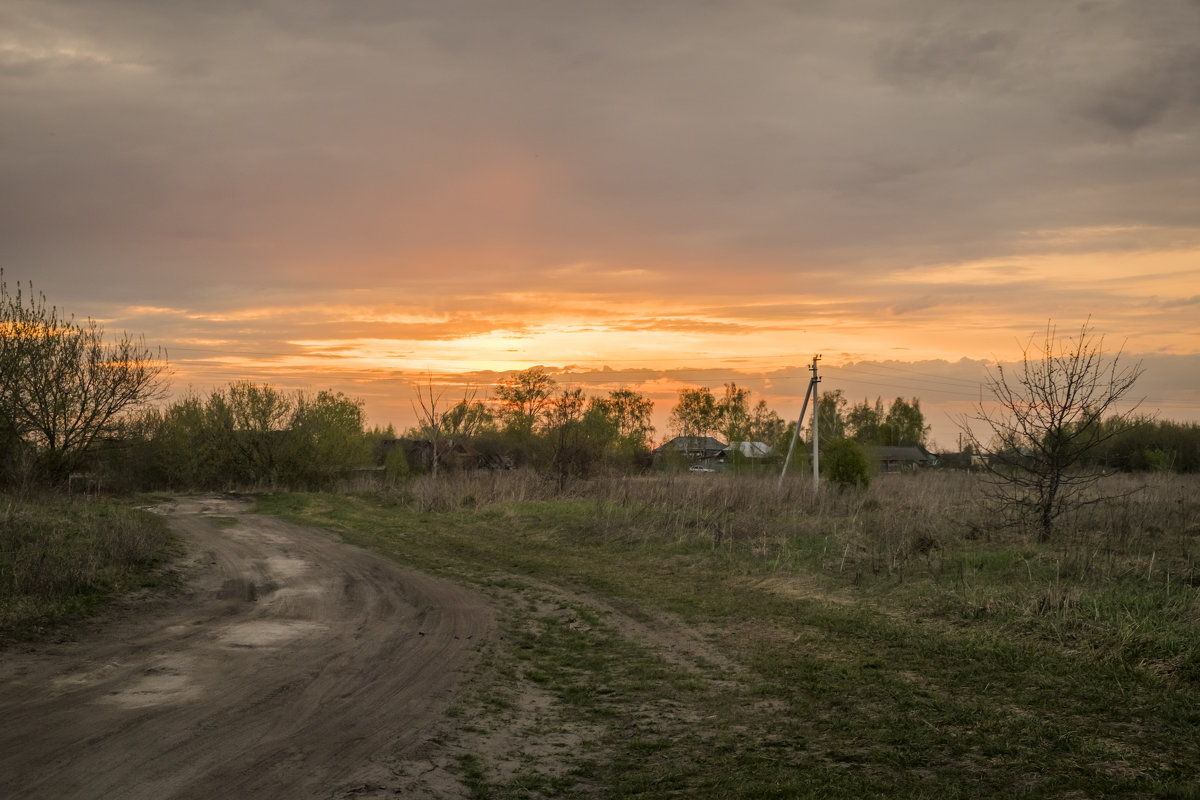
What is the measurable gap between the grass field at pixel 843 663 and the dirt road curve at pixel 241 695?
646 millimetres

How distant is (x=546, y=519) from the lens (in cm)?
2248

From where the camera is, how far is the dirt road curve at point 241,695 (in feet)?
16.8

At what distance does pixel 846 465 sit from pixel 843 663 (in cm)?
2217

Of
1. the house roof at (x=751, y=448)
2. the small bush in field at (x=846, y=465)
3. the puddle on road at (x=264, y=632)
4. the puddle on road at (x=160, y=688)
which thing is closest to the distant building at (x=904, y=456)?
the house roof at (x=751, y=448)

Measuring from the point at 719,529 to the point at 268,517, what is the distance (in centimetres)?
1442

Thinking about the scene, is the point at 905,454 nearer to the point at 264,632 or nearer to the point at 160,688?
the point at 264,632

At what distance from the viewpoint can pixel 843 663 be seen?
27.6ft

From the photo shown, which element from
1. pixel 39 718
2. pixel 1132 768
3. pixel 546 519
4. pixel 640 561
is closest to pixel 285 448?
pixel 546 519

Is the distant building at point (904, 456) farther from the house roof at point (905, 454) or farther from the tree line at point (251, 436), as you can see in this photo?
the tree line at point (251, 436)

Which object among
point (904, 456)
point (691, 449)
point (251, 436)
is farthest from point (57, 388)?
point (904, 456)

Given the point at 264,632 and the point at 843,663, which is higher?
the point at 843,663

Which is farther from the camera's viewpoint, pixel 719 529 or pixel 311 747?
pixel 719 529

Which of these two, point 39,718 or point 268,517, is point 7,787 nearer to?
point 39,718

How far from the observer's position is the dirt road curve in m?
5.12
